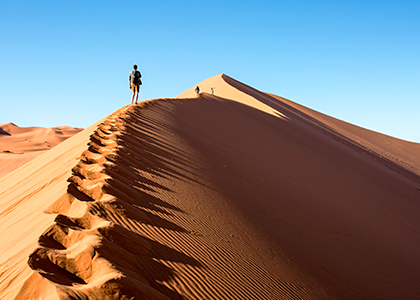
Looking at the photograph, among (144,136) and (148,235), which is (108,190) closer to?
(148,235)

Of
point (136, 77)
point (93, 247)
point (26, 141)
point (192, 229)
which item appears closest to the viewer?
point (93, 247)

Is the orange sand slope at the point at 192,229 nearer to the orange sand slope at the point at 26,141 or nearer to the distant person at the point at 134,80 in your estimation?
the distant person at the point at 134,80

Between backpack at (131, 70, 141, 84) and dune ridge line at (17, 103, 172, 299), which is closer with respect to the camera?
dune ridge line at (17, 103, 172, 299)

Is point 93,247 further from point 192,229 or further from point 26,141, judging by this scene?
point 26,141

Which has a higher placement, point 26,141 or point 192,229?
point 192,229

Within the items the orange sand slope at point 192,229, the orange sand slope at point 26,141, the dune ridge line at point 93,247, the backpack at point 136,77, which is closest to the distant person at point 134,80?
the backpack at point 136,77

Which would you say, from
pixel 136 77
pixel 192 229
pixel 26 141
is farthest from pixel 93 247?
pixel 26 141

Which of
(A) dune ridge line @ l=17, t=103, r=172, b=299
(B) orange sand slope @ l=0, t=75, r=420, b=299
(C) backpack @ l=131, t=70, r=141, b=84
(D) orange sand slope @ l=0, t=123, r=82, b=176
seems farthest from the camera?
(D) orange sand slope @ l=0, t=123, r=82, b=176

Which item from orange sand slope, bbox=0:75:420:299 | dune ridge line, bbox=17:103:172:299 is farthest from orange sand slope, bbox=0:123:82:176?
dune ridge line, bbox=17:103:172:299

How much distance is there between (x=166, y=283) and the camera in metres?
2.50

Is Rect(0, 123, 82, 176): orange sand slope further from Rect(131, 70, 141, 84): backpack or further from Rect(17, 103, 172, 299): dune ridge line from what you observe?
Rect(17, 103, 172, 299): dune ridge line

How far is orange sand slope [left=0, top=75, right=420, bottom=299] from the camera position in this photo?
2.42m

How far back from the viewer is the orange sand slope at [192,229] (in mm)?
2420

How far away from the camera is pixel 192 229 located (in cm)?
362
